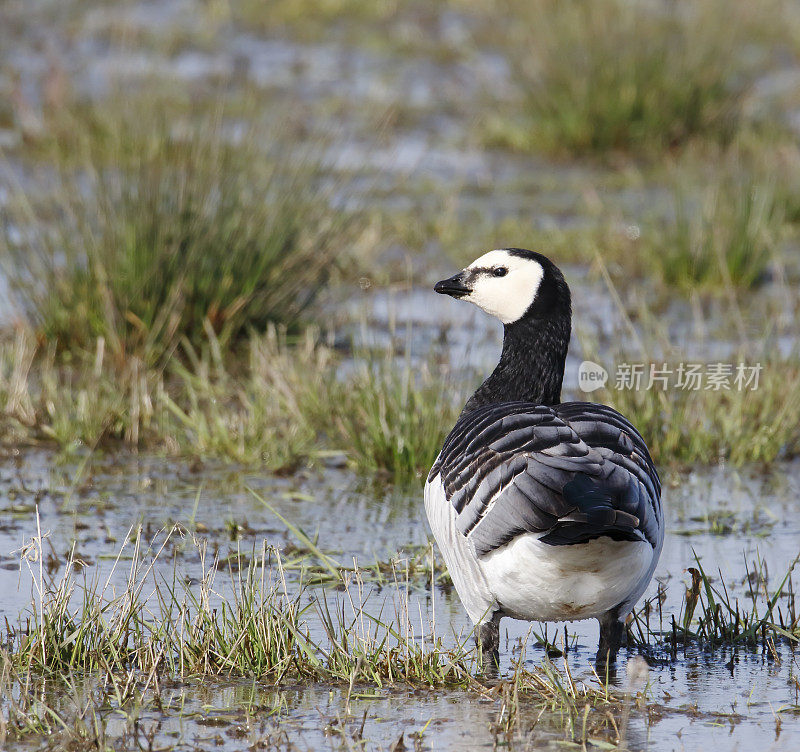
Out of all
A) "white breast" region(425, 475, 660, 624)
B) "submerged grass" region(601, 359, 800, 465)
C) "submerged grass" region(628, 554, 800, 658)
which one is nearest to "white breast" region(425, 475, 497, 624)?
"white breast" region(425, 475, 660, 624)

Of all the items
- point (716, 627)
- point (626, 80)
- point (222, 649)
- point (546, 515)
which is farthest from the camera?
point (626, 80)

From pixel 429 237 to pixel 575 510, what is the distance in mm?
7606

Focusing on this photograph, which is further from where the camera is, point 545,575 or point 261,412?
point 261,412

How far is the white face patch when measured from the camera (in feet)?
16.3

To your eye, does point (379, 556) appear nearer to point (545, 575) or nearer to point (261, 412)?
point (261, 412)

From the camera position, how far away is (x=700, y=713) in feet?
13.1

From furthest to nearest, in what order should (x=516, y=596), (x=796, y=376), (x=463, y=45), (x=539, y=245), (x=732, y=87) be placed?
(x=463, y=45)
(x=732, y=87)
(x=539, y=245)
(x=796, y=376)
(x=516, y=596)

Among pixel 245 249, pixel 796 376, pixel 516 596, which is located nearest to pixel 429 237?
pixel 245 249

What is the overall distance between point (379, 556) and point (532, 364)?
1.15m

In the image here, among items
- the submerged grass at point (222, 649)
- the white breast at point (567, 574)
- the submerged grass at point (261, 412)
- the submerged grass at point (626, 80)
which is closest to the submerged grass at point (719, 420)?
the submerged grass at point (261, 412)

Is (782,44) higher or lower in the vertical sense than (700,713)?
higher

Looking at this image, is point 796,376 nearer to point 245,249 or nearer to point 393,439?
point 393,439

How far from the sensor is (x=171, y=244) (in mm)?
7695

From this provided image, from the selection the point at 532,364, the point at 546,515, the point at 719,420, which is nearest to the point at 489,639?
the point at 546,515
